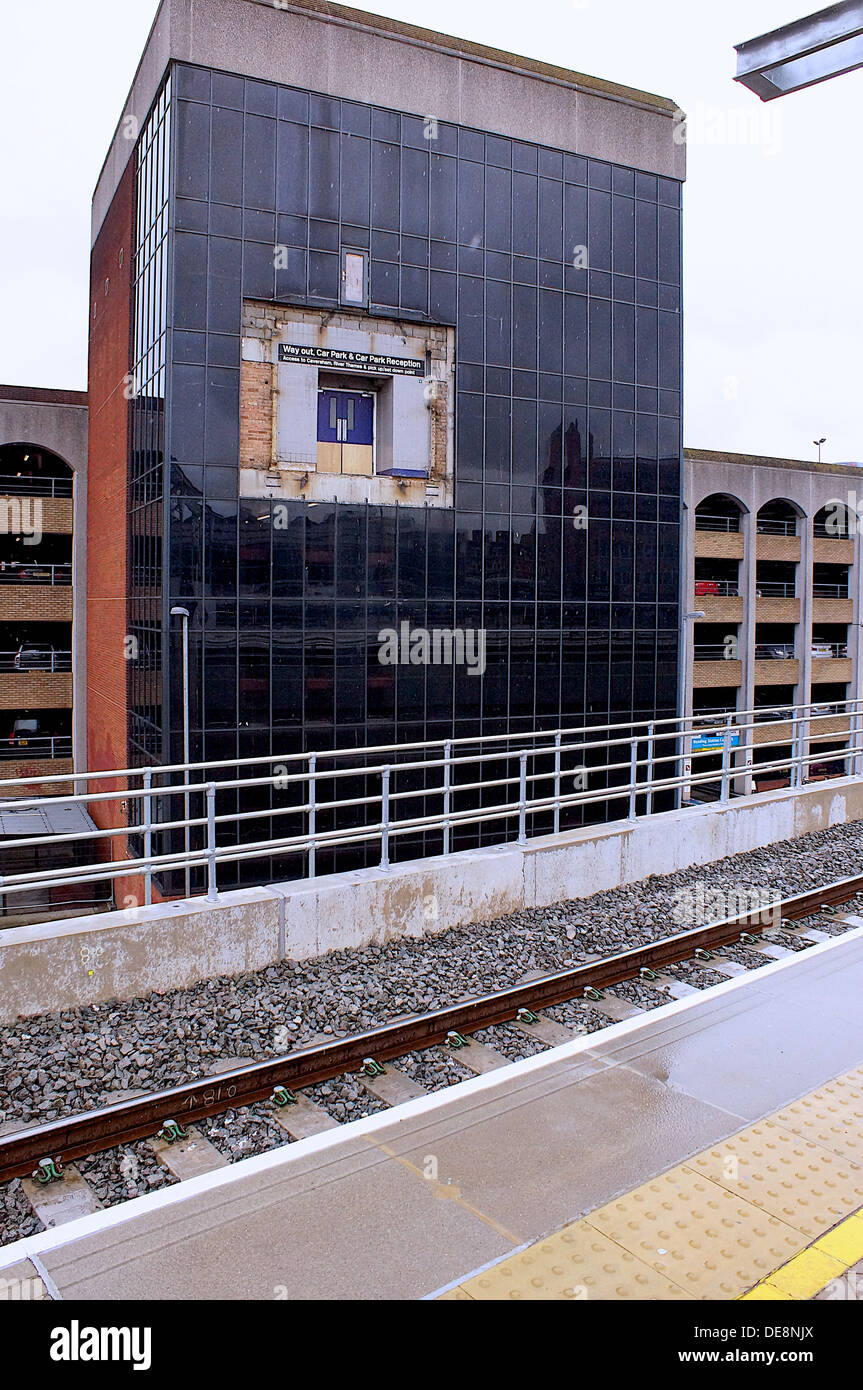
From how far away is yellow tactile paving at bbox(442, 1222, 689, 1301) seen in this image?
394cm

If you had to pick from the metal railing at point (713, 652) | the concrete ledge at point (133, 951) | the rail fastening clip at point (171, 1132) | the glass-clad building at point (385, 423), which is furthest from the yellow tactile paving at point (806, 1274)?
the metal railing at point (713, 652)

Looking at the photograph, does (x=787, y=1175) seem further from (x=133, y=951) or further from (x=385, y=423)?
(x=385, y=423)

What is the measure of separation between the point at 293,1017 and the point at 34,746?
106ft

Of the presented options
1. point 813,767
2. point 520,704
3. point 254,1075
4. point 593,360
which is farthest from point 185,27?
point 813,767

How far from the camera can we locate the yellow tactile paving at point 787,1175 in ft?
14.9

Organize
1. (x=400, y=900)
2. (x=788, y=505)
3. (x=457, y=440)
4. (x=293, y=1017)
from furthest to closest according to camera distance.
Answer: (x=788, y=505), (x=457, y=440), (x=400, y=900), (x=293, y=1017)

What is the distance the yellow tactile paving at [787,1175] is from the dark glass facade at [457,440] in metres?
18.5

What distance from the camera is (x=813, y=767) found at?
6212 centimetres

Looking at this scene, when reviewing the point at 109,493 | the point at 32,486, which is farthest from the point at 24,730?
the point at 109,493

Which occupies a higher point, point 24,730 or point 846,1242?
point 846,1242

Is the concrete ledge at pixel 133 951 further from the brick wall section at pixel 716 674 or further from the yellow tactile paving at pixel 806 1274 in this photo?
the brick wall section at pixel 716 674

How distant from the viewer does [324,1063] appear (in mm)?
6020

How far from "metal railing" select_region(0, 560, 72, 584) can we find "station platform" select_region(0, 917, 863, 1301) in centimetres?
3400
